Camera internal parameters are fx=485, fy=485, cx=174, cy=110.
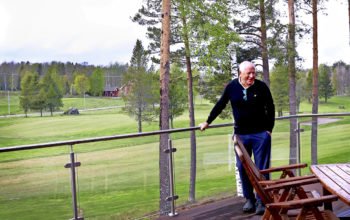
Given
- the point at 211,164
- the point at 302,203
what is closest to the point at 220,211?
the point at 211,164

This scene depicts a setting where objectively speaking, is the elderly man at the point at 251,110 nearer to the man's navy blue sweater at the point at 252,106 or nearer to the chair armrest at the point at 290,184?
the man's navy blue sweater at the point at 252,106

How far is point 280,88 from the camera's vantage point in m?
28.0

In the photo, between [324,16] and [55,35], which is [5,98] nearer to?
[55,35]

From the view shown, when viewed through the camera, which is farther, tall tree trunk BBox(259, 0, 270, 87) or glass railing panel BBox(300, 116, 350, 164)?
tall tree trunk BBox(259, 0, 270, 87)

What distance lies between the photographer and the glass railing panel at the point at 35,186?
4578 millimetres

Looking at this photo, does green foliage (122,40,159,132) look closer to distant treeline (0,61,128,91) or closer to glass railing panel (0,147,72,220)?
distant treeline (0,61,128,91)

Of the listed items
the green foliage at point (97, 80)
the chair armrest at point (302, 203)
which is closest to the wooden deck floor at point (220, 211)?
the chair armrest at point (302, 203)

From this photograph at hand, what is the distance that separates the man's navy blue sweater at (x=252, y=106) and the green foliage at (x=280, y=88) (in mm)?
19571

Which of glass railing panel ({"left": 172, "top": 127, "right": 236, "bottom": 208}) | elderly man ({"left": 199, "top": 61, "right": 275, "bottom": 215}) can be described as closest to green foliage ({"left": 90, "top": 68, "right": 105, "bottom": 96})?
glass railing panel ({"left": 172, "top": 127, "right": 236, "bottom": 208})

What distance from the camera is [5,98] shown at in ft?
149

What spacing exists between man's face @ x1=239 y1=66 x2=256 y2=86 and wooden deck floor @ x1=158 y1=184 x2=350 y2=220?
1403 mm

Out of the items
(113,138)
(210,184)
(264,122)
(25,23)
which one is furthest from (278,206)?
(25,23)

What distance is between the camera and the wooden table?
10.1ft

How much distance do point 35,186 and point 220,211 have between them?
6.61 ft
